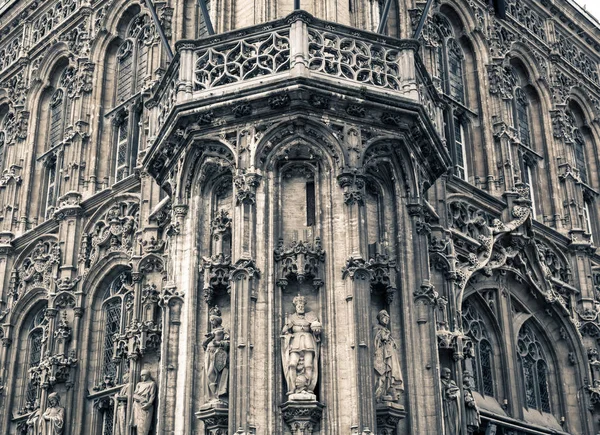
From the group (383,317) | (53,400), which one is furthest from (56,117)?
(383,317)

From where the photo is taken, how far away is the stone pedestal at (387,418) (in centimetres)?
2144

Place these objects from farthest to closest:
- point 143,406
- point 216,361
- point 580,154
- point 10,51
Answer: point 10,51
point 580,154
point 143,406
point 216,361

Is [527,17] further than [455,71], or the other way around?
[527,17]

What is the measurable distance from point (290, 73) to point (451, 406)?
7463mm

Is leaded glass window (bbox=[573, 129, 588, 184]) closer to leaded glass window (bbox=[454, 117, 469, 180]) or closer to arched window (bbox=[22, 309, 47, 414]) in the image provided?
leaded glass window (bbox=[454, 117, 469, 180])

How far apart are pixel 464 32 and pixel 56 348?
14168mm

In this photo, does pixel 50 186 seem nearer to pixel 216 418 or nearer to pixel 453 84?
pixel 453 84

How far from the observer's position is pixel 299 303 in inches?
869

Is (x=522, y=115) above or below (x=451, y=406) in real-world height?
above

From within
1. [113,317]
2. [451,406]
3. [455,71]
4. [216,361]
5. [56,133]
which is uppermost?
[455,71]

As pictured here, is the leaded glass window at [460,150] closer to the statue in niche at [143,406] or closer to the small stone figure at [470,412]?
the small stone figure at [470,412]

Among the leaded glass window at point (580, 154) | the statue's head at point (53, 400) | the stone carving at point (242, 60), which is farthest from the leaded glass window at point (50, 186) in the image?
the leaded glass window at point (580, 154)

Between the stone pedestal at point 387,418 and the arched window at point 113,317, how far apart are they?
8.09 metres

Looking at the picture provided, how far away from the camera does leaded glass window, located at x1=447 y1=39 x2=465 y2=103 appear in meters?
32.1
